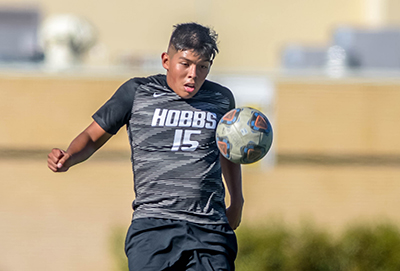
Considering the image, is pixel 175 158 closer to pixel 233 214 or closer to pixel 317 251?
pixel 233 214

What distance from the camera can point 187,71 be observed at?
405cm

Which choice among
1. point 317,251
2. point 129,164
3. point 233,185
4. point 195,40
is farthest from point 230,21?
point 195,40

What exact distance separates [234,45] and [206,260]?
57.6ft

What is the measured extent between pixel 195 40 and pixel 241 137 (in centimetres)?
67

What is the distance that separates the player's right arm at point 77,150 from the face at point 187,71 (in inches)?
22.1

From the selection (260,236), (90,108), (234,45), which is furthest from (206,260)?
(234,45)

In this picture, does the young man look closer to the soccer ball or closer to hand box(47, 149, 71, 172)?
hand box(47, 149, 71, 172)

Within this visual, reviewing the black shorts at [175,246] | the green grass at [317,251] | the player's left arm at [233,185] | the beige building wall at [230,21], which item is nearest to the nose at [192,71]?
the player's left arm at [233,185]

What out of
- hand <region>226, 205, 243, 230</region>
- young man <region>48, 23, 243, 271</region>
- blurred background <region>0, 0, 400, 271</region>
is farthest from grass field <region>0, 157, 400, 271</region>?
young man <region>48, 23, 243, 271</region>

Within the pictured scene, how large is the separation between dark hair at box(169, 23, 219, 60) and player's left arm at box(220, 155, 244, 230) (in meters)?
0.75

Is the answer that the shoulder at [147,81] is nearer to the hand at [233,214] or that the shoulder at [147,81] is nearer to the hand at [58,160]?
the hand at [58,160]

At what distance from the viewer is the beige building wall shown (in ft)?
68.5

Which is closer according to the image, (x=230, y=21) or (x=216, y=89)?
(x=216, y=89)

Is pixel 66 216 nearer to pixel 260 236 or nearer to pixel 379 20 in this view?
pixel 260 236
